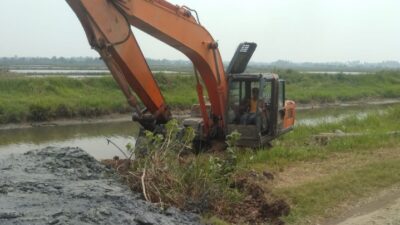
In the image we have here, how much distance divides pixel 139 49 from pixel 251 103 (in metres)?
3.30

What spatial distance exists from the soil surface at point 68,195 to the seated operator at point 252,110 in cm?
441

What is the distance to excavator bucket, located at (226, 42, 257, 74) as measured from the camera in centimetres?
1216

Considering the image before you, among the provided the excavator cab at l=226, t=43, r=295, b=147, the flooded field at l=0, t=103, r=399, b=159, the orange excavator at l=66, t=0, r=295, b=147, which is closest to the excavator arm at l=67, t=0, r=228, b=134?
the orange excavator at l=66, t=0, r=295, b=147

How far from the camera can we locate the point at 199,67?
11312 millimetres

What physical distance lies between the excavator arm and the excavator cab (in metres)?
0.33

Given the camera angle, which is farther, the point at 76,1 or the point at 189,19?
the point at 189,19

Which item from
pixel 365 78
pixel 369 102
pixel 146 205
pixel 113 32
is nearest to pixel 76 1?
pixel 113 32

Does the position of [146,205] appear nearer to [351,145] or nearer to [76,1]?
[76,1]

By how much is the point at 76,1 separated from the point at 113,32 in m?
0.93

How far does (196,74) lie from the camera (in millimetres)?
11383

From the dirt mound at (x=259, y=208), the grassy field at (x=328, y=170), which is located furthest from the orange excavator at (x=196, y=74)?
the dirt mound at (x=259, y=208)

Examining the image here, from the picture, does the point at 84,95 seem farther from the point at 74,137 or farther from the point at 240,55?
the point at 240,55

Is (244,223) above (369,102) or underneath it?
above

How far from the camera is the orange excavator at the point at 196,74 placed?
9211mm
